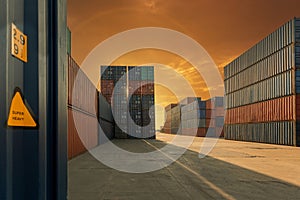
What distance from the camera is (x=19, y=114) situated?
5.14 feet

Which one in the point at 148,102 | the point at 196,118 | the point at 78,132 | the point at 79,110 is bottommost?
the point at 196,118

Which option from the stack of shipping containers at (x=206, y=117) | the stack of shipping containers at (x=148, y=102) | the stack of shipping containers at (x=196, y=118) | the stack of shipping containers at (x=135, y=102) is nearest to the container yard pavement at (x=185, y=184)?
the stack of shipping containers at (x=135, y=102)

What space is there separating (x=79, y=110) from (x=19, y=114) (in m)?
17.6

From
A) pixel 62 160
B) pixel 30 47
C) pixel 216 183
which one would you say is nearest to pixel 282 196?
pixel 216 183

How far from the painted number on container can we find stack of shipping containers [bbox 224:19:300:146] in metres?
32.3

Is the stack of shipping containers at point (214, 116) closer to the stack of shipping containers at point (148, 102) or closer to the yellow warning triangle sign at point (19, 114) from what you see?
the stack of shipping containers at point (148, 102)

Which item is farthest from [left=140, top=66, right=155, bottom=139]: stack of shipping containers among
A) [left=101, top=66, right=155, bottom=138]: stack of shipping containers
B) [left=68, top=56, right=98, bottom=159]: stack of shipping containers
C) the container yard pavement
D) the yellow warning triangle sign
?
the yellow warning triangle sign

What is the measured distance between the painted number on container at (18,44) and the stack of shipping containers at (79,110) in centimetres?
1388

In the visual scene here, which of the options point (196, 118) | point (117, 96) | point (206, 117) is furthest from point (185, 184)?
point (196, 118)

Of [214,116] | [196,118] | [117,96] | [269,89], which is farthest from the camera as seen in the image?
[196,118]

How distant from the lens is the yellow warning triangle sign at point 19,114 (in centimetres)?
150

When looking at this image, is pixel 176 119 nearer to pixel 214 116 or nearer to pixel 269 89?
pixel 214 116

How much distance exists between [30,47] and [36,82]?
20 centimetres

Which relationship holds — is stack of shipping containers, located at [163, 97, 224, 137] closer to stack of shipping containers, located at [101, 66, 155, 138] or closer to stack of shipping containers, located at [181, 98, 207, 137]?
stack of shipping containers, located at [181, 98, 207, 137]
